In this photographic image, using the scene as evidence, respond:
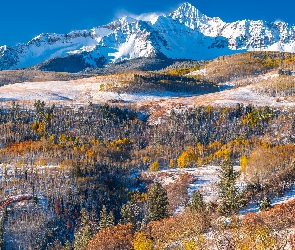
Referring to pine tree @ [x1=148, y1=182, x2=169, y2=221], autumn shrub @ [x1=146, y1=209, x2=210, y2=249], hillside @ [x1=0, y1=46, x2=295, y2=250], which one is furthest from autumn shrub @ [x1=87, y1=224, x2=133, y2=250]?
pine tree @ [x1=148, y1=182, x2=169, y2=221]

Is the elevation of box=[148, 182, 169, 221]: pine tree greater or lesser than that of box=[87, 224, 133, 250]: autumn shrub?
lesser

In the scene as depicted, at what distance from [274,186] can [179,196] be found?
143ft

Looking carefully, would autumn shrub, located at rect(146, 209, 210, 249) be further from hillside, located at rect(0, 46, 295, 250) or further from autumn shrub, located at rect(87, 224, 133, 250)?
autumn shrub, located at rect(87, 224, 133, 250)

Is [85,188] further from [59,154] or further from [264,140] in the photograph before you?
[264,140]

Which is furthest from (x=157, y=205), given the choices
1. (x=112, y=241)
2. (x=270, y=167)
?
(x=270, y=167)

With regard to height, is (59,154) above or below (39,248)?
above

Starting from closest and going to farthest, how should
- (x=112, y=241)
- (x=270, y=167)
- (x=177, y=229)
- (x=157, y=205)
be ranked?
(x=112, y=241)
(x=177, y=229)
(x=157, y=205)
(x=270, y=167)

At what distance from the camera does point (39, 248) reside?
4638 inches

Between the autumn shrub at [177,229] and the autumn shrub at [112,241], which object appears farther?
the autumn shrub at [112,241]

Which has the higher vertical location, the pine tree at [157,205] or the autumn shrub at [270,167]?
the autumn shrub at [270,167]

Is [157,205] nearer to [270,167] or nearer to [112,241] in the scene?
[112,241]

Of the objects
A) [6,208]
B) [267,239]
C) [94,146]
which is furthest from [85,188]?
[267,239]

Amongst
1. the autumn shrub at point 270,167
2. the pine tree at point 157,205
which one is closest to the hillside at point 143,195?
the pine tree at point 157,205

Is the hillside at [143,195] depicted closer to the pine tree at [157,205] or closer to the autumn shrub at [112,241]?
the autumn shrub at [112,241]
